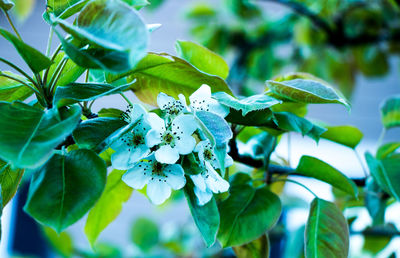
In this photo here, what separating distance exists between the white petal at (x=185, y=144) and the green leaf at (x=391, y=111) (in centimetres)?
51

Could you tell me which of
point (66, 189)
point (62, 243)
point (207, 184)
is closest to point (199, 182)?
point (207, 184)

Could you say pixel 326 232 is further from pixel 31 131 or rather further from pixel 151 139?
pixel 31 131

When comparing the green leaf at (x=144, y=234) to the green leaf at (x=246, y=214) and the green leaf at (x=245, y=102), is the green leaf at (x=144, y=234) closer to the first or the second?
the green leaf at (x=246, y=214)

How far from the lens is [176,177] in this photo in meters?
0.43

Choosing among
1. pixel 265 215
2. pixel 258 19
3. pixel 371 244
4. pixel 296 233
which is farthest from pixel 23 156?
pixel 258 19

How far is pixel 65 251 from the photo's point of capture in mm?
1387

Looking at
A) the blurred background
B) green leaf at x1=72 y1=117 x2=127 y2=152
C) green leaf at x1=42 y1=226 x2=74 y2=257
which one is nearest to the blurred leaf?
green leaf at x1=72 y1=117 x2=127 y2=152

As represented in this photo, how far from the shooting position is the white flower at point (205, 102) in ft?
1.44

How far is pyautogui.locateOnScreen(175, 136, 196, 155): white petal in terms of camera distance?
41cm

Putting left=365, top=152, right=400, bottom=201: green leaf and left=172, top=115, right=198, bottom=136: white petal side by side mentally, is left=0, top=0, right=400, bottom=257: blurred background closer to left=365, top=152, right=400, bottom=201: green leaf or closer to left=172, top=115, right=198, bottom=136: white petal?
left=365, top=152, right=400, bottom=201: green leaf

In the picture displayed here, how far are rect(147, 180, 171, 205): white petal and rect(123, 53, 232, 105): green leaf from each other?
11 cm

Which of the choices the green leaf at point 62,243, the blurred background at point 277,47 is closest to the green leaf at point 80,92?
the blurred background at point 277,47

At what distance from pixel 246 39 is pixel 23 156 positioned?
4.95 ft

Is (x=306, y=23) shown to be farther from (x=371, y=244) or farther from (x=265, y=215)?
(x=265, y=215)
